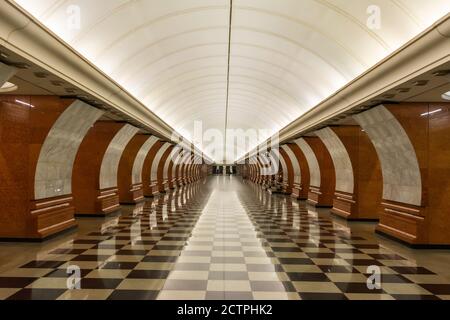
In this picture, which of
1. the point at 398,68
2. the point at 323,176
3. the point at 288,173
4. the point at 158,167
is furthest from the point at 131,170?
the point at 398,68

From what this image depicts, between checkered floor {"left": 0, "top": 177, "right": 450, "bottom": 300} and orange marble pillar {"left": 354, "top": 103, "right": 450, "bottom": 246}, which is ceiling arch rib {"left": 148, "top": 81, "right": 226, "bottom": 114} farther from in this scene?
orange marble pillar {"left": 354, "top": 103, "right": 450, "bottom": 246}

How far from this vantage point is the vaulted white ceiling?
6.93 meters

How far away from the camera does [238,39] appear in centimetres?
1125

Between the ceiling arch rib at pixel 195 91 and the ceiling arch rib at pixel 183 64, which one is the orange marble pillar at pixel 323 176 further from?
the ceiling arch rib at pixel 183 64

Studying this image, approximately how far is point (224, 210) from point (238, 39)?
6691 millimetres

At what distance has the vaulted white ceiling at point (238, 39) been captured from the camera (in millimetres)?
6930

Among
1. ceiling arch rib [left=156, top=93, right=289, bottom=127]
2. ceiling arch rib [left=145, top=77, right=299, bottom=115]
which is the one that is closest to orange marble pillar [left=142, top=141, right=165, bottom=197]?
ceiling arch rib [left=156, top=93, right=289, bottom=127]

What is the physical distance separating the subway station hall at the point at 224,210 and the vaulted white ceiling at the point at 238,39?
43 mm

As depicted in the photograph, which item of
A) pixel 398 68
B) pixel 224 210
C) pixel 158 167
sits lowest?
pixel 224 210

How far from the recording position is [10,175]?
8852 millimetres

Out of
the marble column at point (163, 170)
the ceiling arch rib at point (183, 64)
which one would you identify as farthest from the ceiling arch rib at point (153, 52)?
the marble column at point (163, 170)

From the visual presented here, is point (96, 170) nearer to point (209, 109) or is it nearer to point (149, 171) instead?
point (149, 171)

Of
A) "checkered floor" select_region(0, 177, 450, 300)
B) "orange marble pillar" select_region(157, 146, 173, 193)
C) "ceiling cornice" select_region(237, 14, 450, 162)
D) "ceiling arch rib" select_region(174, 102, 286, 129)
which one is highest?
"ceiling arch rib" select_region(174, 102, 286, 129)

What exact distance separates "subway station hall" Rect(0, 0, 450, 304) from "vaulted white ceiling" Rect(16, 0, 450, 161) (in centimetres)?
4
